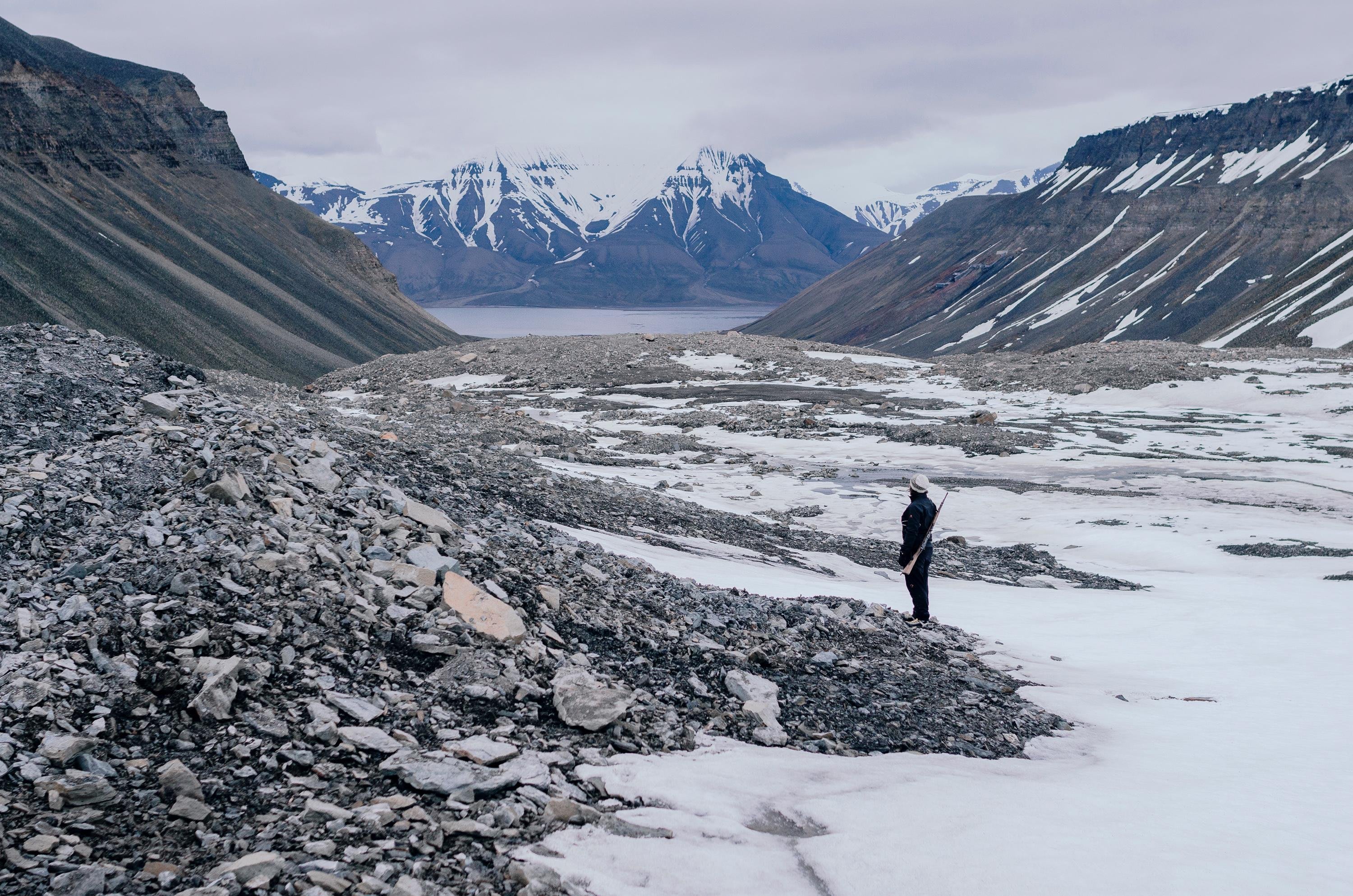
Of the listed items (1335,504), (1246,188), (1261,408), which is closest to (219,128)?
(1261,408)

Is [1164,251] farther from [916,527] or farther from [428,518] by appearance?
[428,518]

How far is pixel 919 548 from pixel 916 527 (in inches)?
10.0

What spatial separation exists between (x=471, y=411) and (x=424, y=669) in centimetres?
3001

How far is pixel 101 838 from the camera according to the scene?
4609 millimetres

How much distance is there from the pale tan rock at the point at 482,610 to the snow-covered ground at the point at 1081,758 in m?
1.76

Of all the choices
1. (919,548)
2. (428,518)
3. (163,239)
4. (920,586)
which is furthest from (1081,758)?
(163,239)

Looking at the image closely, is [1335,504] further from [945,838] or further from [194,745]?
[194,745]

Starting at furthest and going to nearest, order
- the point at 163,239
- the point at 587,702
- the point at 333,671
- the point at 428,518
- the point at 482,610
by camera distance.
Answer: the point at 163,239
the point at 428,518
the point at 482,610
the point at 587,702
the point at 333,671

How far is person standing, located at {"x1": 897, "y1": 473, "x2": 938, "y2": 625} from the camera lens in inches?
423

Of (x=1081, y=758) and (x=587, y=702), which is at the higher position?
(x=587, y=702)

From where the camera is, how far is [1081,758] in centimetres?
721

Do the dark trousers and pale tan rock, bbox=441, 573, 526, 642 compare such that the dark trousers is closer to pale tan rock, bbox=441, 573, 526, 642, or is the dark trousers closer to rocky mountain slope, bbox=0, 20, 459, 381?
pale tan rock, bbox=441, 573, 526, 642

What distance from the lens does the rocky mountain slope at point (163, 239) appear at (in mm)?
55906

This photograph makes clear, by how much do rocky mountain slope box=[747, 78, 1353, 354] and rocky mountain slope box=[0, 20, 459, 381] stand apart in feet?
271
